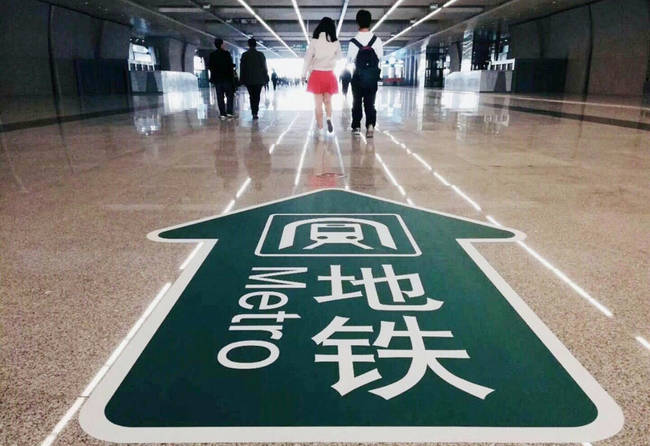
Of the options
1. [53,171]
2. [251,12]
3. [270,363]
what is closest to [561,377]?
[270,363]

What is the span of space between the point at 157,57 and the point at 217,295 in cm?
4303

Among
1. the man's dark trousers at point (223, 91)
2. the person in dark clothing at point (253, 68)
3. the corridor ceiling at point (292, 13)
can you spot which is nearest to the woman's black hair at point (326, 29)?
the person in dark clothing at point (253, 68)

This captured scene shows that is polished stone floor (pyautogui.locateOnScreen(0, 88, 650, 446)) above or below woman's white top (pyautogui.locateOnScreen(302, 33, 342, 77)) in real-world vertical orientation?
below

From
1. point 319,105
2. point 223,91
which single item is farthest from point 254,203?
point 223,91

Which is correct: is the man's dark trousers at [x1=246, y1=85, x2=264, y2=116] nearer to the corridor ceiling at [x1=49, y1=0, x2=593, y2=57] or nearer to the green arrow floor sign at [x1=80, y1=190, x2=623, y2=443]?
the green arrow floor sign at [x1=80, y1=190, x2=623, y2=443]

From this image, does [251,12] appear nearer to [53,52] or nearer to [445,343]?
[53,52]

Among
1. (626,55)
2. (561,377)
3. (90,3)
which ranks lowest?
(561,377)

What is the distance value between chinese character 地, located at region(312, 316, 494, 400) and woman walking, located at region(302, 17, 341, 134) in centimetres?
652

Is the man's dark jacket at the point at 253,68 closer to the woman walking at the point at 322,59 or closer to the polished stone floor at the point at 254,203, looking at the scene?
the polished stone floor at the point at 254,203

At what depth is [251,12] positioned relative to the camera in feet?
96.6

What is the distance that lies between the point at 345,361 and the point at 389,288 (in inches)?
27.2

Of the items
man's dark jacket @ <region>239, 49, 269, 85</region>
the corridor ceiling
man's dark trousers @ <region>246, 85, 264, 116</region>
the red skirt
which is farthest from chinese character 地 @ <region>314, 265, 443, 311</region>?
the corridor ceiling

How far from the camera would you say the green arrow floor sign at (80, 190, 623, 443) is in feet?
5.08

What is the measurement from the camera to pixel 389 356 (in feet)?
6.21
